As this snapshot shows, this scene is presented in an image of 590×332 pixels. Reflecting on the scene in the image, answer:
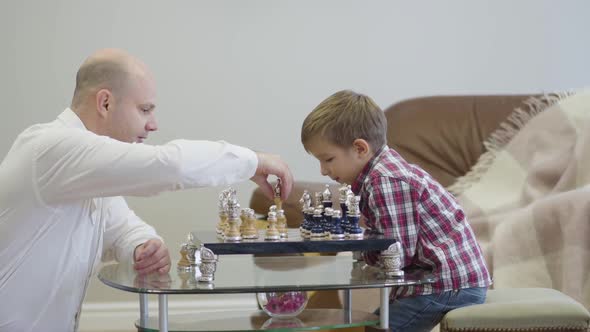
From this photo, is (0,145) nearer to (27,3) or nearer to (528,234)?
(27,3)

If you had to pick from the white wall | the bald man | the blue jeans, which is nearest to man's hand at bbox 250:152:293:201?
the bald man

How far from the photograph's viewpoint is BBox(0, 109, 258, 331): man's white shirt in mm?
1698

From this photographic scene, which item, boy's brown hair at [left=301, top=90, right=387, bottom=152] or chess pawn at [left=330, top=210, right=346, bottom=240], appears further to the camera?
boy's brown hair at [left=301, top=90, right=387, bottom=152]

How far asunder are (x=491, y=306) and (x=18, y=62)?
6.95 feet

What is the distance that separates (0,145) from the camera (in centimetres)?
329

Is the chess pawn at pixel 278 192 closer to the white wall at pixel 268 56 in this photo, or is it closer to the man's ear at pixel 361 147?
the man's ear at pixel 361 147

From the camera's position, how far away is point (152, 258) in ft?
6.03

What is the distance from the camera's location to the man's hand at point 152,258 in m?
1.80

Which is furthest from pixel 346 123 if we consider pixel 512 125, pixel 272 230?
pixel 512 125

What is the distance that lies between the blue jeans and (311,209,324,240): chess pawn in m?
0.24

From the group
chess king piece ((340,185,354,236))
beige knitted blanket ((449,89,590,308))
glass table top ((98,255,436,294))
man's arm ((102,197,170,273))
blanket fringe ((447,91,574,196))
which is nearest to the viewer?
glass table top ((98,255,436,294))

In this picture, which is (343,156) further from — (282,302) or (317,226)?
(282,302)

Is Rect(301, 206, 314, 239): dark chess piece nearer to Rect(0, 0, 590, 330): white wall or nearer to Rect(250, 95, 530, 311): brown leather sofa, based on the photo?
Rect(250, 95, 530, 311): brown leather sofa

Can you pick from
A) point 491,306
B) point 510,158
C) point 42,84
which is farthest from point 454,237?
point 42,84
